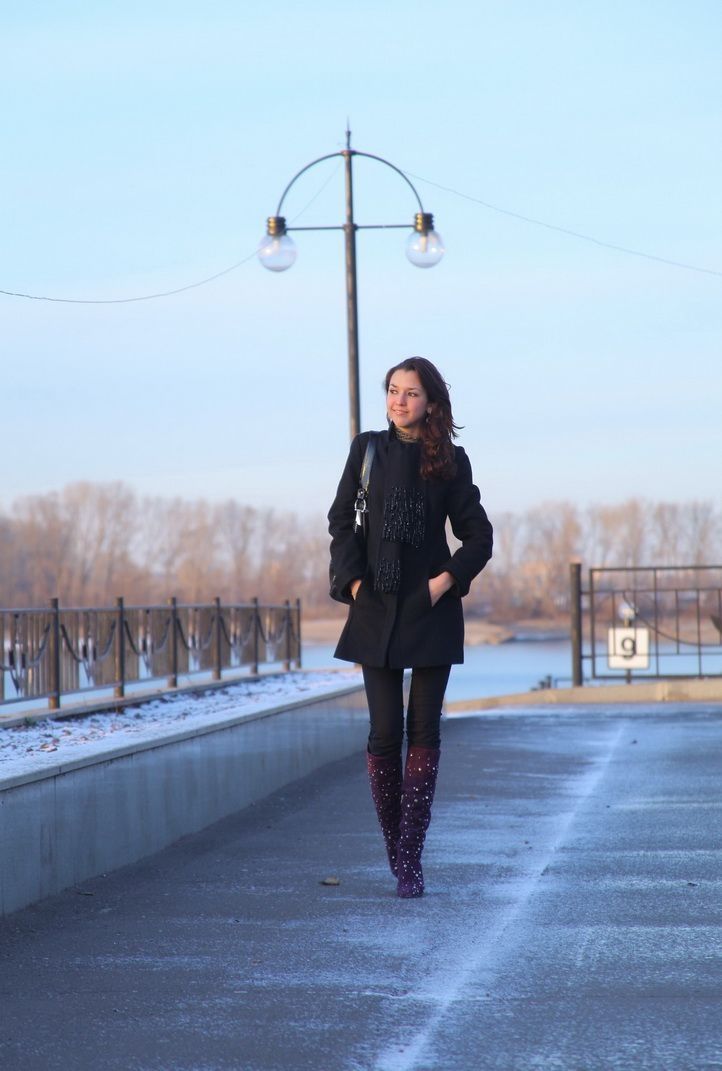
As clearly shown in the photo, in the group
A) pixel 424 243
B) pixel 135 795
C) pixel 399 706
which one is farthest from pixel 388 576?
pixel 424 243

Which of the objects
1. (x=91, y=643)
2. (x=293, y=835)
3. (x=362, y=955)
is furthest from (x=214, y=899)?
(x=91, y=643)

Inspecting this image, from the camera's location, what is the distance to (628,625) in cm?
2200

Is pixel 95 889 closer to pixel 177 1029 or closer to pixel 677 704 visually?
pixel 177 1029

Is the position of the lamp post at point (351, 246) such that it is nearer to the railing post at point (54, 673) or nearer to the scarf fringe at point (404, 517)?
the railing post at point (54, 673)

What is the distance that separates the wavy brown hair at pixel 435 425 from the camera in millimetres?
5617

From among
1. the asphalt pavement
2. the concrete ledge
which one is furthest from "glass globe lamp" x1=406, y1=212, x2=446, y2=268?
the asphalt pavement

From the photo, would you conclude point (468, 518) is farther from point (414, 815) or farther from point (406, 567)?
point (414, 815)

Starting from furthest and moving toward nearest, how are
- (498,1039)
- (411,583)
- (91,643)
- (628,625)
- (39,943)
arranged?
(628,625)
(91,643)
(411,583)
(39,943)
(498,1039)

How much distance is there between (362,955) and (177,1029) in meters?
0.89

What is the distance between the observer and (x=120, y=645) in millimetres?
14547

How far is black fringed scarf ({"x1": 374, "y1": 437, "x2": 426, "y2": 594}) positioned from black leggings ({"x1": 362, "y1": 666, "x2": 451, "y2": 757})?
329mm

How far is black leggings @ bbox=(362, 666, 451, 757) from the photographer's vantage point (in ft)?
18.4

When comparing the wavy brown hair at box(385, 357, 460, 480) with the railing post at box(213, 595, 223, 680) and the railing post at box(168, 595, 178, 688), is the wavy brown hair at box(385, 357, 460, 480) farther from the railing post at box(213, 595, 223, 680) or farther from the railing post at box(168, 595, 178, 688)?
the railing post at box(213, 595, 223, 680)

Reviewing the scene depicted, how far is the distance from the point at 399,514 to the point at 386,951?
1623mm
